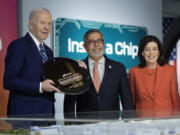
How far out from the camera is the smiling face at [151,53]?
2.83 metres

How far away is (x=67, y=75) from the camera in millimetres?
2188

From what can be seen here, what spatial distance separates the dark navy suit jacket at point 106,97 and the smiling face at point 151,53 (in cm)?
37

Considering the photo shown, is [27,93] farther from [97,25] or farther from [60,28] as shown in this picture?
[97,25]

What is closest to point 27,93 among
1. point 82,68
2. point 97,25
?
point 82,68

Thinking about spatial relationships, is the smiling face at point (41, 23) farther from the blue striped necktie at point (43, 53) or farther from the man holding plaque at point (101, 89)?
the man holding plaque at point (101, 89)

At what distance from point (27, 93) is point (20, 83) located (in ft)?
0.45

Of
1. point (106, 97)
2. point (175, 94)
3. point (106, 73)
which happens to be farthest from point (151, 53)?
point (106, 97)

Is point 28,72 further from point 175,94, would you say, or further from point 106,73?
point 175,94

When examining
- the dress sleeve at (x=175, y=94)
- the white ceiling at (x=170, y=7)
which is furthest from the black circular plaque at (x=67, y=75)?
the white ceiling at (x=170, y=7)

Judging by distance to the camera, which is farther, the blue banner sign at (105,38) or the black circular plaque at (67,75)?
the blue banner sign at (105,38)

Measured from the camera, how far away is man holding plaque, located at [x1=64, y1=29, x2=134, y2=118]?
253cm

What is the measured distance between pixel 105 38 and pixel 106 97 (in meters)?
2.35

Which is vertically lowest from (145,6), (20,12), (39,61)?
(39,61)

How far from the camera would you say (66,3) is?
4.48 metres
